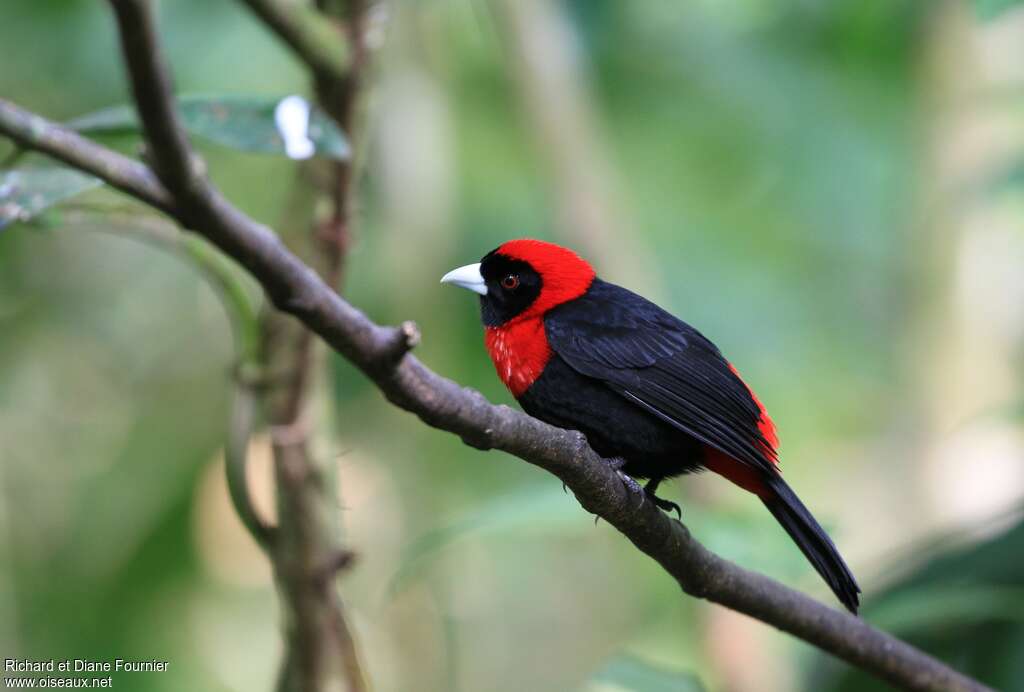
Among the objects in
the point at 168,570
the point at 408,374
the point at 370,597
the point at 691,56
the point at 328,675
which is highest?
the point at 691,56

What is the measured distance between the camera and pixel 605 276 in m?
3.94

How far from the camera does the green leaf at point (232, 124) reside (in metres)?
2.26

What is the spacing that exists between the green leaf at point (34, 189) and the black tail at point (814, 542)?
1633 millimetres

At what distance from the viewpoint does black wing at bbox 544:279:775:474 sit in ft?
8.46

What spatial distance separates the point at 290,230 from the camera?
2.85m

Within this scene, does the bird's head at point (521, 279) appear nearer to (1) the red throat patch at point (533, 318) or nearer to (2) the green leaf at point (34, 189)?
(1) the red throat patch at point (533, 318)

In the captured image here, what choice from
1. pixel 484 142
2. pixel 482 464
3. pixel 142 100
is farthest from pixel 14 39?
pixel 142 100

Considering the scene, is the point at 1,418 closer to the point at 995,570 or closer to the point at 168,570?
the point at 168,570

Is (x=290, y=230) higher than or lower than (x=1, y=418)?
higher

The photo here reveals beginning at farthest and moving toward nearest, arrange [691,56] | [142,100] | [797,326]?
[797,326], [691,56], [142,100]

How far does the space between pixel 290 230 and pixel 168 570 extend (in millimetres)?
1817

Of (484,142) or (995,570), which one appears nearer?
(995,570)

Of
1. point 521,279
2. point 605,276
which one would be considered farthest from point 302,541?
point 605,276

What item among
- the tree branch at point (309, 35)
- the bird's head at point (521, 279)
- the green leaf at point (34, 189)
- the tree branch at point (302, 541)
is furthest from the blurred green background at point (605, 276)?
the green leaf at point (34, 189)
